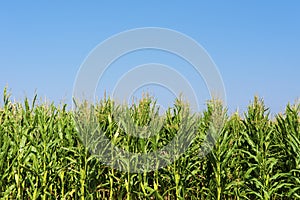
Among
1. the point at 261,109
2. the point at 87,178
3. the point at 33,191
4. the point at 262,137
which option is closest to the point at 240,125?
the point at 261,109

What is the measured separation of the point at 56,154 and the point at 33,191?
3.00ft

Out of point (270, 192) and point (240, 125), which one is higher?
point (240, 125)

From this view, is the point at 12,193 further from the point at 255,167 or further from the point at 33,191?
the point at 255,167

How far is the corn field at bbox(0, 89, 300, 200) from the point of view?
24.6 ft

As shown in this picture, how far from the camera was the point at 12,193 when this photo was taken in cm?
795

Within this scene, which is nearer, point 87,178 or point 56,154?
point 87,178

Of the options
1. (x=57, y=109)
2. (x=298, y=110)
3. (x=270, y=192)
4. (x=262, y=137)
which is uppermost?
(x=57, y=109)

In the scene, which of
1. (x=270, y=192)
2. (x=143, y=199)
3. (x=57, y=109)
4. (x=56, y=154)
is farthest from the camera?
(x=57, y=109)

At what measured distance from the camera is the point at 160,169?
7.96 metres

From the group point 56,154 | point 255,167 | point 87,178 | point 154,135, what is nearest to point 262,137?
point 255,167

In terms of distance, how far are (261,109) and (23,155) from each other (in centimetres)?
481

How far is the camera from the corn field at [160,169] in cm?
749

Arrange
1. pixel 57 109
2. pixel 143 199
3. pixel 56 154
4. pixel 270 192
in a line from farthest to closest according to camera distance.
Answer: pixel 57 109 < pixel 56 154 < pixel 143 199 < pixel 270 192

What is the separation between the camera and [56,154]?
27.0ft
